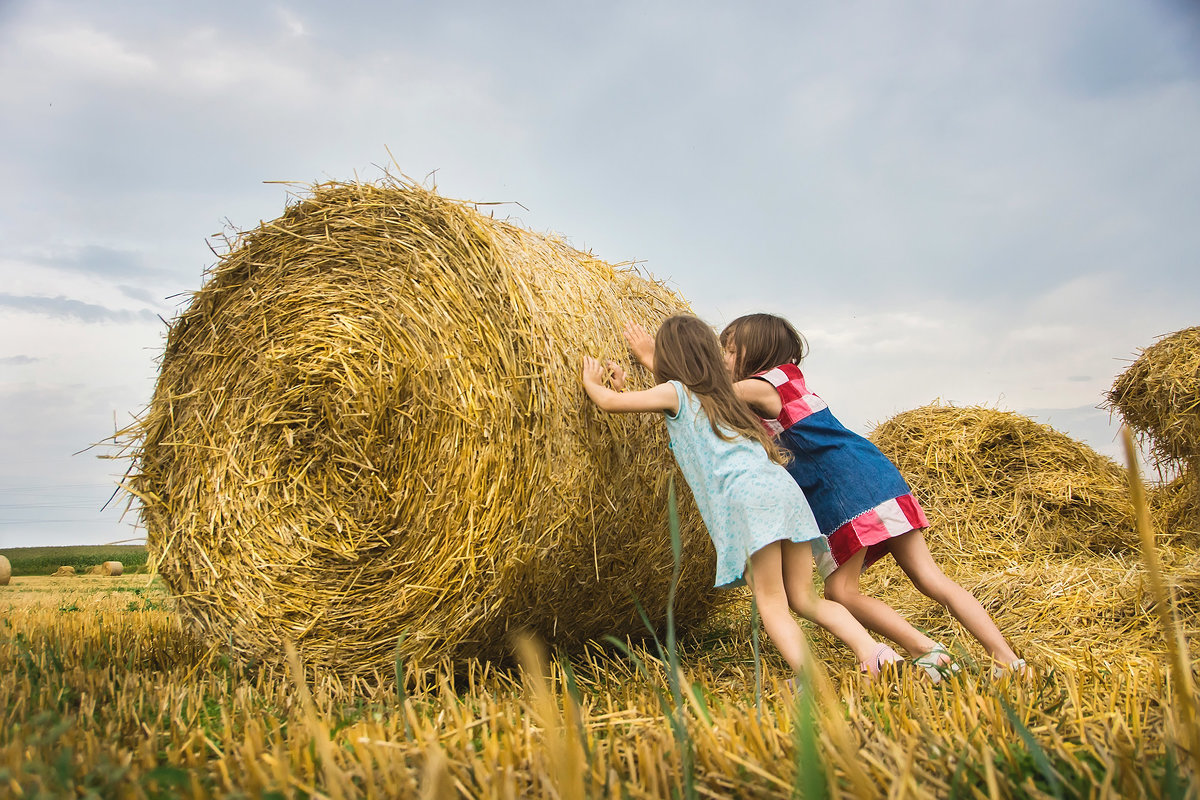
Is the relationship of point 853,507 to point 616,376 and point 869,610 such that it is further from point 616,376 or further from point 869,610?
point 616,376

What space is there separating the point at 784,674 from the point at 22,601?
6.06m

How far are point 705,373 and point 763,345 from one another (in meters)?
0.56

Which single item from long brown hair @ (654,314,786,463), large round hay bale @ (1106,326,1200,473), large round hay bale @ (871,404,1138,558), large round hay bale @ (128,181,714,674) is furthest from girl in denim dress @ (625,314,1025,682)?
large round hay bale @ (1106,326,1200,473)

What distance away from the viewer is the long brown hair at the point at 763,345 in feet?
11.9

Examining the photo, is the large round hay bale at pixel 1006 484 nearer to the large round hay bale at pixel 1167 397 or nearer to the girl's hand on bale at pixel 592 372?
the large round hay bale at pixel 1167 397

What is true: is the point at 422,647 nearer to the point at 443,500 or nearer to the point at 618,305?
the point at 443,500

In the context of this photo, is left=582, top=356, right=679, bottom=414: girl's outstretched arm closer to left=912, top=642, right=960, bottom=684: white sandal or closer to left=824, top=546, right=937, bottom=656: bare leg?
left=824, top=546, right=937, bottom=656: bare leg

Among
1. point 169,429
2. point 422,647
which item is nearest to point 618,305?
point 422,647

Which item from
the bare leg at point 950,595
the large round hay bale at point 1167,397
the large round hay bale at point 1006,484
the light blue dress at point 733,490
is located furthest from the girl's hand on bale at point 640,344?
the large round hay bale at point 1167,397

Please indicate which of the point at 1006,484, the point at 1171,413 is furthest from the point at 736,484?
the point at 1171,413

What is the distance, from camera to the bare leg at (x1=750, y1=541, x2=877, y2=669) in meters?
2.82

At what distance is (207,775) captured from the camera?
164cm

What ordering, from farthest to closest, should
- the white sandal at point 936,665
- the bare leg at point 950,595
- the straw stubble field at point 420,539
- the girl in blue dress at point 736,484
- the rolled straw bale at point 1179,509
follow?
1. the rolled straw bale at point 1179,509
2. the bare leg at point 950,595
3. the girl in blue dress at point 736,484
4. the white sandal at point 936,665
5. the straw stubble field at point 420,539

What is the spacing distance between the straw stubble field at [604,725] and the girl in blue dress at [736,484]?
9.5 inches
